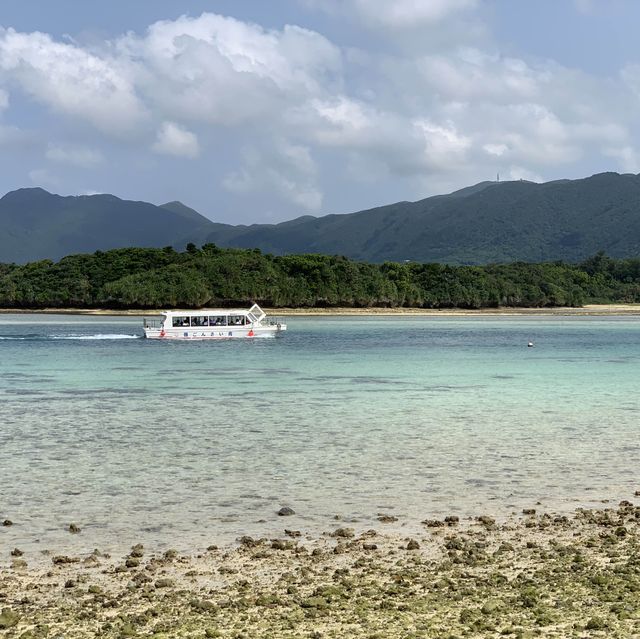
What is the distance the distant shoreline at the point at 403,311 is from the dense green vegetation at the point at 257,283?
1.28 metres

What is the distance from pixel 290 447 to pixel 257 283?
12998 cm

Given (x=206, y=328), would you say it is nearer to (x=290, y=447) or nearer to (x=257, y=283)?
(x=290, y=447)

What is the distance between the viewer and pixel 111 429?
72.5 feet

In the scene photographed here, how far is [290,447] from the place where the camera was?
63.7ft

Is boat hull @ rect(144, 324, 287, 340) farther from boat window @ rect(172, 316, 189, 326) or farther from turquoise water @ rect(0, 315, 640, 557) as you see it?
turquoise water @ rect(0, 315, 640, 557)

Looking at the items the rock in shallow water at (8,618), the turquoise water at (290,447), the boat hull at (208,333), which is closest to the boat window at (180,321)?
the boat hull at (208,333)

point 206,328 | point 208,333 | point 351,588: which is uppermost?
point 206,328

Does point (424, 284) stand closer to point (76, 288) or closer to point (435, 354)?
point (76, 288)

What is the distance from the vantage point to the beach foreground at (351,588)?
8148 mm

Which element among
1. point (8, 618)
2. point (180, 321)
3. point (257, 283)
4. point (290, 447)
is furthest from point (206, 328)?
point (257, 283)

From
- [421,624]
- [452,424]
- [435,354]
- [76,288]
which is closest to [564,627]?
[421,624]

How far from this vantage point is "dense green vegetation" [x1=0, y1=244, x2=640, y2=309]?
145375mm

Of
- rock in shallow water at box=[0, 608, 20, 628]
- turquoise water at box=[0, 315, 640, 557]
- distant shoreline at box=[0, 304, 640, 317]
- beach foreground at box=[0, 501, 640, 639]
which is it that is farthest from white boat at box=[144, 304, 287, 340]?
rock in shallow water at box=[0, 608, 20, 628]

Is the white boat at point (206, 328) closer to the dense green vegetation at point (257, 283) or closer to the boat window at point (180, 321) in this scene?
the boat window at point (180, 321)
